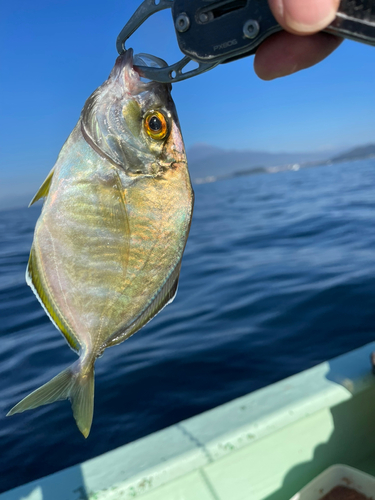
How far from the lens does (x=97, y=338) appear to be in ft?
4.66

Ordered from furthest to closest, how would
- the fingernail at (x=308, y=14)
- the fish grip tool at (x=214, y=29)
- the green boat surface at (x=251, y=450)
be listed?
the green boat surface at (x=251, y=450)
the fish grip tool at (x=214, y=29)
the fingernail at (x=308, y=14)

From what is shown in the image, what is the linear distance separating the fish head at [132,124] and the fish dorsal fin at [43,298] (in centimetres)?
43

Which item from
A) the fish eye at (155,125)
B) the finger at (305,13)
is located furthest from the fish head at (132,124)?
the finger at (305,13)

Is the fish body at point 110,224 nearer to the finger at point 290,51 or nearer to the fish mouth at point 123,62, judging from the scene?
the fish mouth at point 123,62

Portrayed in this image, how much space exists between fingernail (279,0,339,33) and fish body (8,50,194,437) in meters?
0.55

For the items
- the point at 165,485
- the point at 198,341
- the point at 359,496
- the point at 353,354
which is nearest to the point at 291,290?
the point at 198,341

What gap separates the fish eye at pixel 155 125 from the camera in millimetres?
1424

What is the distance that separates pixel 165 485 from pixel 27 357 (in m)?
3.77

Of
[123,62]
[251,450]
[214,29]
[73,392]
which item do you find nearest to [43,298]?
[73,392]

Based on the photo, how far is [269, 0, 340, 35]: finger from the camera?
3.09 ft

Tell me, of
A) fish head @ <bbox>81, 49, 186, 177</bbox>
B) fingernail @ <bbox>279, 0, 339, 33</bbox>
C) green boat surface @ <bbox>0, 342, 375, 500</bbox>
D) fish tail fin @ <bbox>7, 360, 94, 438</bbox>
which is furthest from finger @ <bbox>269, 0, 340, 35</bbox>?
green boat surface @ <bbox>0, 342, 375, 500</bbox>

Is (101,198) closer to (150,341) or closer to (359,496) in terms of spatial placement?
(359,496)

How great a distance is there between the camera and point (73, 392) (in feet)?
4.57

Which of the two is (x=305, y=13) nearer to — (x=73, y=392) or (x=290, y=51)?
(x=290, y=51)
